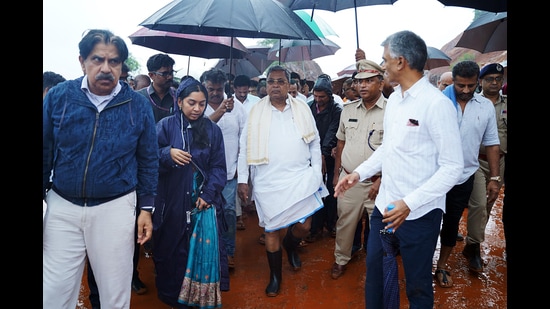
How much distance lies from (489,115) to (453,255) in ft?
5.69

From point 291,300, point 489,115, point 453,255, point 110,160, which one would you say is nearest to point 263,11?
point 110,160

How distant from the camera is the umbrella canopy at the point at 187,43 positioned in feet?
16.0

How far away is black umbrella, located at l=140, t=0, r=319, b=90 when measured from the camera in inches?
129

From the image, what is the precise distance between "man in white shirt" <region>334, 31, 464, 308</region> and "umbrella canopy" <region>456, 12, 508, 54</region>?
4484 mm

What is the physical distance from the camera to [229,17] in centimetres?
333

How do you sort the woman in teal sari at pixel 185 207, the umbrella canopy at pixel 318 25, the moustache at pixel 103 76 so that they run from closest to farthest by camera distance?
the moustache at pixel 103 76 < the woman in teal sari at pixel 185 207 < the umbrella canopy at pixel 318 25

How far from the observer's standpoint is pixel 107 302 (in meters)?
2.41

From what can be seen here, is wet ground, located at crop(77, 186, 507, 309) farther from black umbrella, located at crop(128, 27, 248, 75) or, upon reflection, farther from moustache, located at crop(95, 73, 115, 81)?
black umbrella, located at crop(128, 27, 248, 75)

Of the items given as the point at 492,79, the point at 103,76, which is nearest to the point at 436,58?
the point at 492,79

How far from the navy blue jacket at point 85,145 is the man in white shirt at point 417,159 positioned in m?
1.55

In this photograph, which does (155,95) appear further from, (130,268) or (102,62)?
(130,268)

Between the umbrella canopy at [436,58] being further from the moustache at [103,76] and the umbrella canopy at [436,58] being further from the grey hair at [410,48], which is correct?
the moustache at [103,76]

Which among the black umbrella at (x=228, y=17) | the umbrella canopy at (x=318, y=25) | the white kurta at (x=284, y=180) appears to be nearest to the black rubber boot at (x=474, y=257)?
the white kurta at (x=284, y=180)

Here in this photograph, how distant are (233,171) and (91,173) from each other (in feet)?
A: 7.33
